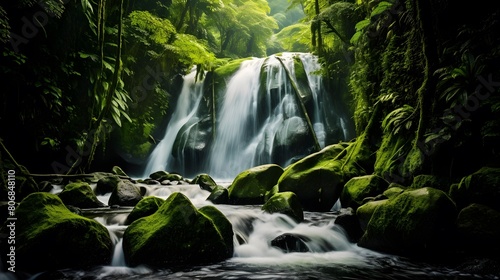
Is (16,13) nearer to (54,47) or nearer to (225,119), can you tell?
(54,47)

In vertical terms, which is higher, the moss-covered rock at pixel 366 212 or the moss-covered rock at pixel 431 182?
the moss-covered rock at pixel 431 182

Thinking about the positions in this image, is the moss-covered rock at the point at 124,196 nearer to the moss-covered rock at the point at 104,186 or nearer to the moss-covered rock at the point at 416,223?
the moss-covered rock at the point at 104,186

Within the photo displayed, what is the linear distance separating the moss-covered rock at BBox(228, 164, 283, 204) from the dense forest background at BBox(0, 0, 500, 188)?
2433 mm

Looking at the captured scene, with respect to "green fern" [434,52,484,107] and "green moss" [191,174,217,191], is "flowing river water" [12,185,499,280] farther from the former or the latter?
"green moss" [191,174,217,191]

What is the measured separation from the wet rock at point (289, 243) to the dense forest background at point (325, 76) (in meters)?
2.63

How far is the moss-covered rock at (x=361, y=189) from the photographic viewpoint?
5797 mm

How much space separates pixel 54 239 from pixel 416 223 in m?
4.55

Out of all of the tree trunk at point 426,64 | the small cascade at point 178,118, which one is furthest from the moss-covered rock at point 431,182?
the small cascade at point 178,118

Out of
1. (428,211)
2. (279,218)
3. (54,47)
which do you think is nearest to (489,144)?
(428,211)

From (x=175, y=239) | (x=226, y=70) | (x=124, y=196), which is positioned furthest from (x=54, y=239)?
(x=226, y=70)

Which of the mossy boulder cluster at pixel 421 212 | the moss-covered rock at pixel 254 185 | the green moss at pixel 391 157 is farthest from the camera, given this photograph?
the moss-covered rock at pixel 254 185

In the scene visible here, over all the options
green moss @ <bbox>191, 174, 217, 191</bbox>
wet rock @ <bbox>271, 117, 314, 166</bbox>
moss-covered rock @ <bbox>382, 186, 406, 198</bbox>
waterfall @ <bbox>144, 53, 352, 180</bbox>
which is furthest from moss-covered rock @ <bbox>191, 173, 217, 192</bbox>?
moss-covered rock @ <bbox>382, 186, 406, 198</bbox>

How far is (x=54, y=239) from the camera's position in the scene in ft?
11.4

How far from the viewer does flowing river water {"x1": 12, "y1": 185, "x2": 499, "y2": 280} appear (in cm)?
349
